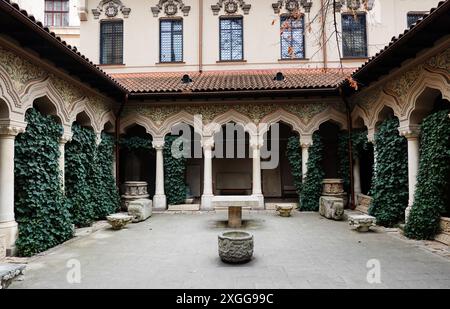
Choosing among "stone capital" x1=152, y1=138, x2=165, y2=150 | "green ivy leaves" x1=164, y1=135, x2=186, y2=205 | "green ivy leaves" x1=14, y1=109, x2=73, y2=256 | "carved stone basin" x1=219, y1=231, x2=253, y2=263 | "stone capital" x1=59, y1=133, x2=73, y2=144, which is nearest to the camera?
"carved stone basin" x1=219, y1=231, x2=253, y2=263

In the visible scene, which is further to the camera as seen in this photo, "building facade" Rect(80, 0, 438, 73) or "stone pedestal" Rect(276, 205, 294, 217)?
"building facade" Rect(80, 0, 438, 73)

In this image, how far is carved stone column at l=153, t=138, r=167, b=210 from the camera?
1103cm

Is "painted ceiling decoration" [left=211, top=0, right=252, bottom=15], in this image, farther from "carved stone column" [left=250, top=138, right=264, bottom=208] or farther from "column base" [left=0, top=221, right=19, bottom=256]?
"column base" [left=0, top=221, right=19, bottom=256]

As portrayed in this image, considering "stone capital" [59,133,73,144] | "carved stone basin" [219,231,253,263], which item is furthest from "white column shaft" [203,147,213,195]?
"carved stone basin" [219,231,253,263]

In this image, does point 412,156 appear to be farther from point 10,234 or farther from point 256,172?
point 10,234

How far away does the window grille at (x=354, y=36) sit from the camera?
13.2 m

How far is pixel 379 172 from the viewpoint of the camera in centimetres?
827

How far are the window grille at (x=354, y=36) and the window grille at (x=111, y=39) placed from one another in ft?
33.3

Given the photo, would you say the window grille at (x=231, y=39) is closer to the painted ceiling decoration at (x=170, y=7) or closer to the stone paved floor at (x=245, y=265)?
the painted ceiling decoration at (x=170, y=7)

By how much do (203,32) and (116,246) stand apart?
34.2 feet

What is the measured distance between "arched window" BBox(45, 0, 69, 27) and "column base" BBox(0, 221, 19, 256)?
20400 millimetres

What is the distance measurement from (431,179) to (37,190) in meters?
8.43
